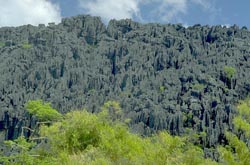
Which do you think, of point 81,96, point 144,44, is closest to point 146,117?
point 81,96

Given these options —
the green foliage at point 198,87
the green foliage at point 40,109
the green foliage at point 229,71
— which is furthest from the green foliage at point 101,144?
the green foliage at point 229,71

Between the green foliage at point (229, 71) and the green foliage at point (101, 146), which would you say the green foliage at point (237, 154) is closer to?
the green foliage at point (101, 146)

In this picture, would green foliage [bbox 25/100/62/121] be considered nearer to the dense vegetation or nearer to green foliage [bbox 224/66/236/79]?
green foliage [bbox 224/66/236/79]

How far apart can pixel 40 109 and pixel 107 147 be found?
45.3 metres

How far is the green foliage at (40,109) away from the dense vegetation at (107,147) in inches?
1469

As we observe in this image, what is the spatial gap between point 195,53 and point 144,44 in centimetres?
810

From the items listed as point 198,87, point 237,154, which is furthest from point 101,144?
point 198,87

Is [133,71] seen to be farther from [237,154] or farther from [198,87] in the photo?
[237,154]

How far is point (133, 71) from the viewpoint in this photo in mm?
72125

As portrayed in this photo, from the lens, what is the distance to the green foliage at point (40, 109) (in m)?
54.9

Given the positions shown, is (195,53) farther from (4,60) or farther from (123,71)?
Result: (4,60)

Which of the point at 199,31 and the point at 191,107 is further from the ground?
the point at 199,31

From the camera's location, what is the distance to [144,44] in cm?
7856

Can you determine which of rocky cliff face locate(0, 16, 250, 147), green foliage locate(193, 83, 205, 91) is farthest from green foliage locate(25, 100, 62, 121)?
green foliage locate(193, 83, 205, 91)
